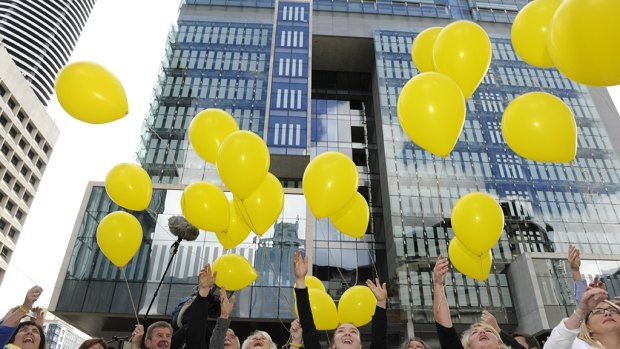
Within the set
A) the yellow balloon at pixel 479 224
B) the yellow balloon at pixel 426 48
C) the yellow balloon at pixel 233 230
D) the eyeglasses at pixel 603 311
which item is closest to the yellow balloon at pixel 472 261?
the yellow balloon at pixel 479 224

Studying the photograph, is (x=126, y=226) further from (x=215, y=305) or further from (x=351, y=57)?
(x=351, y=57)

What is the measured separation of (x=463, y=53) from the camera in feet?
13.8

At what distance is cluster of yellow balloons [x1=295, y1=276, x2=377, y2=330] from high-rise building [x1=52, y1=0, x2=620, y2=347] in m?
10.1

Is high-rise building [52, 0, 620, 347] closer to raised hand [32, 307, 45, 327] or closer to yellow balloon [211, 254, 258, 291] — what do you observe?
yellow balloon [211, 254, 258, 291]

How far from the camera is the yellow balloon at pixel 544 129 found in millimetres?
3439

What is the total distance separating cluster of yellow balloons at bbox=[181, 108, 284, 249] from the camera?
432cm

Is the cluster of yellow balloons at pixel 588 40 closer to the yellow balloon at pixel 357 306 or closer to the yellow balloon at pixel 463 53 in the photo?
the yellow balloon at pixel 463 53

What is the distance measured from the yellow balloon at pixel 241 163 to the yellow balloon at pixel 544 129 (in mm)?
2683

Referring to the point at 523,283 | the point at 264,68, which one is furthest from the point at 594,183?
the point at 264,68

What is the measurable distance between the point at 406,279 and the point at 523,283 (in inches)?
234

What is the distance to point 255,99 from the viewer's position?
2614cm

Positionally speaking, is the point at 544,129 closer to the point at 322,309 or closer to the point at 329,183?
the point at 329,183

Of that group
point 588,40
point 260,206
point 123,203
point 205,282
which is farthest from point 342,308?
point 588,40

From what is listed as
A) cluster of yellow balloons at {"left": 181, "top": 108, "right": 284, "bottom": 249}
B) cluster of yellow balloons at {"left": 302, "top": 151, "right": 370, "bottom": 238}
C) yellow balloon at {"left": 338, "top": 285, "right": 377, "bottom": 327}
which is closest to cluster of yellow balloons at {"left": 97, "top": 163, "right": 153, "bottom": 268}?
cluster of yellow balloons at {"left": 181, "top": 108, "right": 284, "bottom": 249}
